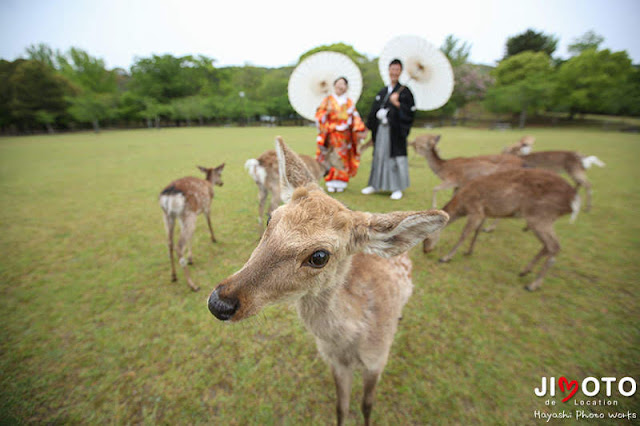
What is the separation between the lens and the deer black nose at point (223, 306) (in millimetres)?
1175

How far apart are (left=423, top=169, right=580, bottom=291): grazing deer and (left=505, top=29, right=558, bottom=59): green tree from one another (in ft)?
231

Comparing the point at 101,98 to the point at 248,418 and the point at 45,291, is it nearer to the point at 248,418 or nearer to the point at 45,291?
the point at 45,291

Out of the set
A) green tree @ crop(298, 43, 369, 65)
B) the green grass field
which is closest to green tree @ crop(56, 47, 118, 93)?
green tree @ crop(298, 43, 369, 65)

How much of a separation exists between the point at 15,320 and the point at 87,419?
208 centimetres

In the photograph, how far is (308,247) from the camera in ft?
4.39

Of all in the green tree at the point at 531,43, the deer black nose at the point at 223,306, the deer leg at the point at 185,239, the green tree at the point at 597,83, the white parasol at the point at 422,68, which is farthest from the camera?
the green tree at the point at 531,43

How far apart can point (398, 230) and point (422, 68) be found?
19.6 ft

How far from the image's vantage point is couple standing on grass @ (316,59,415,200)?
240 inches

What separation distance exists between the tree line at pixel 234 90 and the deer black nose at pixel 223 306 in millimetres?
39378

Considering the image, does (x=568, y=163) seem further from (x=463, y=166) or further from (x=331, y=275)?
(x=331, y=275)

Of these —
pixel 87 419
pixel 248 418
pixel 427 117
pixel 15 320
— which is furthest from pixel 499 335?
pixel 427 117

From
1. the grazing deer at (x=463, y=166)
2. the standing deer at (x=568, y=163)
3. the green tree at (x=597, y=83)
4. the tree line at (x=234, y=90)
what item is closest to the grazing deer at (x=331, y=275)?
the grazing deer at (x=463, y=166)

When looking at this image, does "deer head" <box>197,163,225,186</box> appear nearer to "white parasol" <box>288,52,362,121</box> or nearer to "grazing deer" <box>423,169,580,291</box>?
"white parasol" <box>288,52,362,121</box>

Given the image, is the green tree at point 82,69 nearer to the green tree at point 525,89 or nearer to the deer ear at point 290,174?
the deer ear at point 290,174
